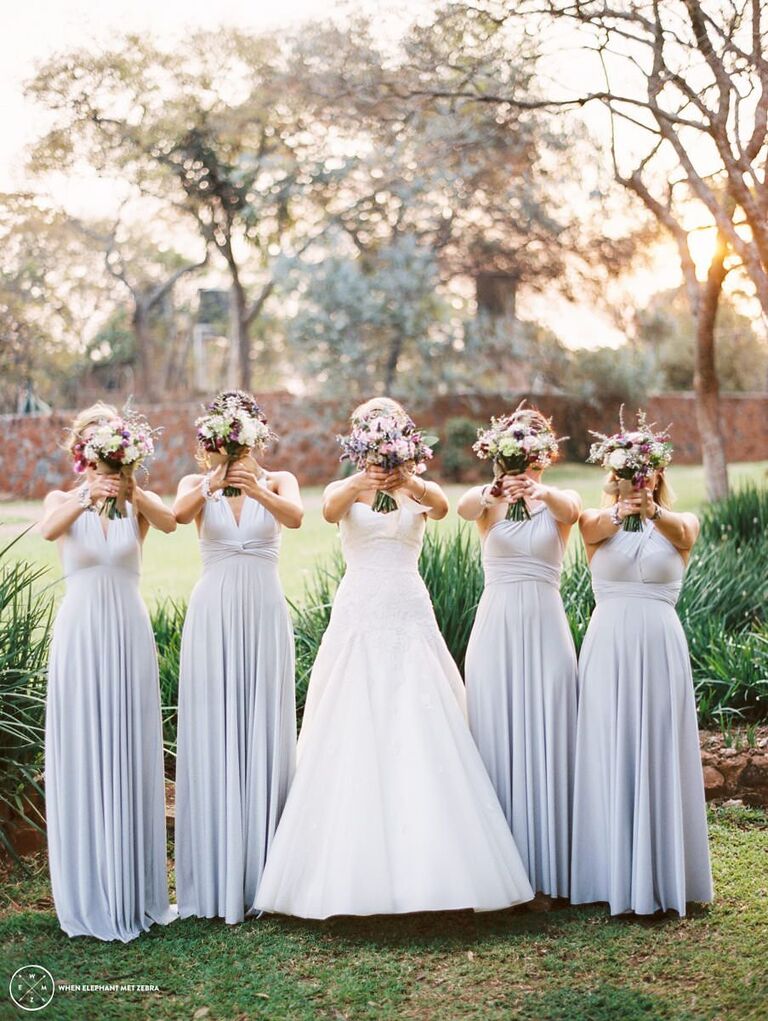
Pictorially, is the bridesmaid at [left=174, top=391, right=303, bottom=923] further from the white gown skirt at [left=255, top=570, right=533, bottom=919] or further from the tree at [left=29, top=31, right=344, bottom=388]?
the tree at [left=29, top=31, right=344, bottom=388]

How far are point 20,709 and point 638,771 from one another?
3.07 meters

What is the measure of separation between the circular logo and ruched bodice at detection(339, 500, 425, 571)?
2.06 metres

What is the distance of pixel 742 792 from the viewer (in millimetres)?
6777

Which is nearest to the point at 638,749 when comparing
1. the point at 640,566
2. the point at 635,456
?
Result: the point at 640,566

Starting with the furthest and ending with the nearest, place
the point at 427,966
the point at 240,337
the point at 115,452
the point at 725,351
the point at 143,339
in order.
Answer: the point at 725,351, the point at 143,339, the point at 240,337, the point at 115,452, the point at 427,966

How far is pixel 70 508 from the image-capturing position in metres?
4.98

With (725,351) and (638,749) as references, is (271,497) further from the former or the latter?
(725,351)

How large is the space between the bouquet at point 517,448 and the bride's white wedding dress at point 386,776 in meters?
0.40

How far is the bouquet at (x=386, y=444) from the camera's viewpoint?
4980 millimetres

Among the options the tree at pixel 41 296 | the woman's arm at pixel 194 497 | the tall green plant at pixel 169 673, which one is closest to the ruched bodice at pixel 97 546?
the woman's arm at pixel 194 497

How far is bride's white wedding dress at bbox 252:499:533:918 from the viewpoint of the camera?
475 centimetres

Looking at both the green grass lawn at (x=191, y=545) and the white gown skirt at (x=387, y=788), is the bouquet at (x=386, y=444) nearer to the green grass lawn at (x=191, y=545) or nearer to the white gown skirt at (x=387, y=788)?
the white gown skirt at (x=387, y=788)

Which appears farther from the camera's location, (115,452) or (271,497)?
(271,497)

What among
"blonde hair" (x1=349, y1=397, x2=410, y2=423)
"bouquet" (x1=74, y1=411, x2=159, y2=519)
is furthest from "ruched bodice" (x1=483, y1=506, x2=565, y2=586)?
"bouquet" (x1=74, y1=411, x2=159, y2=519)
